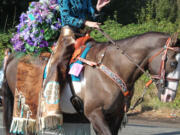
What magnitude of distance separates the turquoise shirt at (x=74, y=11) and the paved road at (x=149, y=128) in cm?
365

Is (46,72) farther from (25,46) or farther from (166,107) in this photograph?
(166,107)

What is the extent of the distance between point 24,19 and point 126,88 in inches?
80.3

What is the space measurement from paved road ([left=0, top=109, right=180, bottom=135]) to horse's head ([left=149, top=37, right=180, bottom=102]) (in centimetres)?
381

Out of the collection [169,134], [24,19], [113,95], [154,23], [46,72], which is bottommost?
[169,134]

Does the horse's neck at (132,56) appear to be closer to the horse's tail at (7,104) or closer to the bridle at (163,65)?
the bridle at (163,65)

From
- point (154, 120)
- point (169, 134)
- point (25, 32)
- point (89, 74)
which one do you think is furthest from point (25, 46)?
point (154, 120)

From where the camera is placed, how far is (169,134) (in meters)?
7.78

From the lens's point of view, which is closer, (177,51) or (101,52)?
(177,51)

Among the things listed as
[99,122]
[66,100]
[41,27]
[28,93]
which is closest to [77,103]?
[66,100]

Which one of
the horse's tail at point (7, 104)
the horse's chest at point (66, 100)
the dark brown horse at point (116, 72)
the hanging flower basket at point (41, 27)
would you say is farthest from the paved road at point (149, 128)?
the dark brown horse at point (116, 72)

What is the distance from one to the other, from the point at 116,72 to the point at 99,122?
2.11ft

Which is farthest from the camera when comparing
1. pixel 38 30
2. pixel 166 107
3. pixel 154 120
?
pixel 166 107

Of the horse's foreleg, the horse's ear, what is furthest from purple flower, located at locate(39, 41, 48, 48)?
the horse's ear

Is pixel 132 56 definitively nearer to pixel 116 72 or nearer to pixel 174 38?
pixel 116 72
